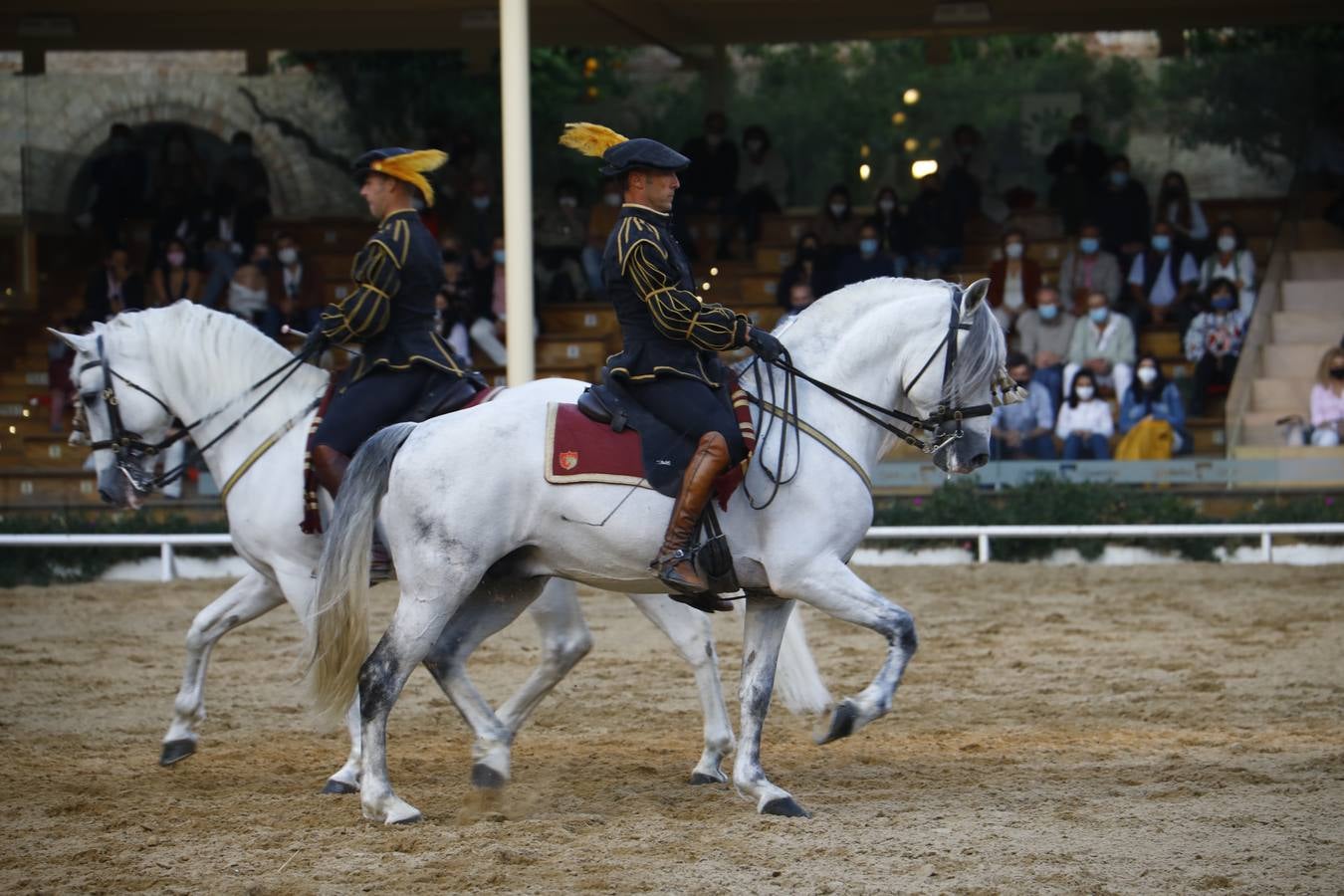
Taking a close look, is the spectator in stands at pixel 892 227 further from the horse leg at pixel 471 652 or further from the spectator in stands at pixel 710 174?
the horse leg at pixel 471 652

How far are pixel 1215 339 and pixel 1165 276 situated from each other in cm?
154

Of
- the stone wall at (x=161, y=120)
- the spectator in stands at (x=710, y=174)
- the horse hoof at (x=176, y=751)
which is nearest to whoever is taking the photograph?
the horse hoof at (x=176, y=751)

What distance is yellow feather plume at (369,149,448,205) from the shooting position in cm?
716

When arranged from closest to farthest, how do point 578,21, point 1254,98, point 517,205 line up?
point 517,205
point 1254,98
point 578,21

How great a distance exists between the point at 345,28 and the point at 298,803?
50.1 feet

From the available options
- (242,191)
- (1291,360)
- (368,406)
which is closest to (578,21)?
(242,191)

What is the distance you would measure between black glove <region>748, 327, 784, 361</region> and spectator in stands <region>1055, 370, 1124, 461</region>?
26.7ft

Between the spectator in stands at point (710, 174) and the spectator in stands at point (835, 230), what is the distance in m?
1.31

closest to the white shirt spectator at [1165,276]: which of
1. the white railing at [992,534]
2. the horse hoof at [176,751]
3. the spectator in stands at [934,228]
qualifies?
the spectator in stands at [934,228]

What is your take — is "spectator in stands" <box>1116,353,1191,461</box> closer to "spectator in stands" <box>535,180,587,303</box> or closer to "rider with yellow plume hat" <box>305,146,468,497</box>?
"spectator in stands" <box>535,180,587,303</box>

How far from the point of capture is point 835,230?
18.0 meters

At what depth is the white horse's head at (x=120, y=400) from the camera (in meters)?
7.72

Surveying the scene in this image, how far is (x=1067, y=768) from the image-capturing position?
275 inches

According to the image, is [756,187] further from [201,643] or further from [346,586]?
[346,586]
